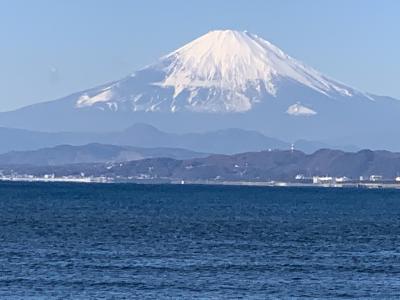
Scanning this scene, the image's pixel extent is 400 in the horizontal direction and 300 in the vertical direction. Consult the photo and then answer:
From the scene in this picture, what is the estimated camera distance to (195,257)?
53.2 metres

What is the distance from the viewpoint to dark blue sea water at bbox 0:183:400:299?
43562 millimetres

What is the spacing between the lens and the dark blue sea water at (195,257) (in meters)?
43.6

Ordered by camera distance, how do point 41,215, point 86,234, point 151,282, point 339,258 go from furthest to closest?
1. point 41,215
2. point 86,234
3. point 339,258
4. point 151,282

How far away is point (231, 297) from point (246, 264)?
8.38 metres

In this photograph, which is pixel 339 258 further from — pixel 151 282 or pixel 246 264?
pixel 151 282

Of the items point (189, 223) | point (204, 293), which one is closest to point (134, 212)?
point (189, 223)

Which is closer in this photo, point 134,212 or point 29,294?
point 29,294

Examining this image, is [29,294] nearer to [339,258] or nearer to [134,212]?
[339,258]

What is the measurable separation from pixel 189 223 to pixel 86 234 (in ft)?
42.7

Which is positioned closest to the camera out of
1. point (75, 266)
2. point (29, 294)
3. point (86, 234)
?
point (29, 294)

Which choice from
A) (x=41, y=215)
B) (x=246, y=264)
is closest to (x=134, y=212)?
(x=41, y=215)

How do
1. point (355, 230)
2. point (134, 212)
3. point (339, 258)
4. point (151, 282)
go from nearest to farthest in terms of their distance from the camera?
point (151, 282), point (339, 258), point (355, 230), point (134, 212)

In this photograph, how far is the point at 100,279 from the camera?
148ft

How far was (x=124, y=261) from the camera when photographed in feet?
167
